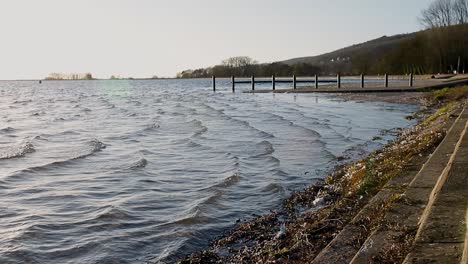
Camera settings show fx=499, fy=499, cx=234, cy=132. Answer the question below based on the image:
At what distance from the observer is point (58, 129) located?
21703 millimetres

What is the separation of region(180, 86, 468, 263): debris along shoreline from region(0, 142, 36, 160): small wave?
8.86 meters

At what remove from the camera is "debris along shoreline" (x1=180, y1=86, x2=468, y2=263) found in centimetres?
496

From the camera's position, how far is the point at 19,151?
14766 mm

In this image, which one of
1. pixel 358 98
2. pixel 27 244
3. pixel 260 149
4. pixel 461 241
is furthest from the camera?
pixel 358 98

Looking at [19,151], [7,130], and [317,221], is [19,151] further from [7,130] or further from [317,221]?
[317,221]

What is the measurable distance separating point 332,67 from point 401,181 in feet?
574

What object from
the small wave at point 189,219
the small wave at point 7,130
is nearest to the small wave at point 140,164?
the small wave at point 189,219

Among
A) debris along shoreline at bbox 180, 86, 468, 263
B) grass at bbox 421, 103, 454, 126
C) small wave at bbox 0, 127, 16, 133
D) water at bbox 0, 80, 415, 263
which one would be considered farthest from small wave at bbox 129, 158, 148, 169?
small wave at bbox 0, 127, 16, 133

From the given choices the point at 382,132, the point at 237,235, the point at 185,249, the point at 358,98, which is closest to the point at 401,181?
the point at 237,235

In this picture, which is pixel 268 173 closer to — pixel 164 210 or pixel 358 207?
pixel 164 210

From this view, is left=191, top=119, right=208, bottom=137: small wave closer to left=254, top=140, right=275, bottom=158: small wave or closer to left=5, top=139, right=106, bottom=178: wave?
left=254, top=140, right=275, bottom=158: small wave

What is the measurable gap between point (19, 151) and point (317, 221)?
11.4 metres

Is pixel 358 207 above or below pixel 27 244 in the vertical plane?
above

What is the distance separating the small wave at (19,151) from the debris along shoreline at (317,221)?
A: 8861mm
